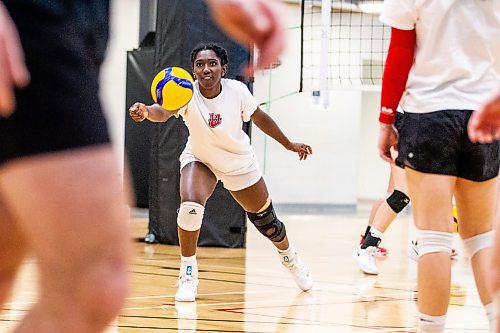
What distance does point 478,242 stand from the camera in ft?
9.57

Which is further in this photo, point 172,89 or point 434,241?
point 172,89

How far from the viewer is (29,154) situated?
149cm

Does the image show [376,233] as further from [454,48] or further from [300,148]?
[454,48]

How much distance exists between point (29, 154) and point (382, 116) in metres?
1.76

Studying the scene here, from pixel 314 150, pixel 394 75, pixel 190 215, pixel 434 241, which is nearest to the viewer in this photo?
pixel 434 241

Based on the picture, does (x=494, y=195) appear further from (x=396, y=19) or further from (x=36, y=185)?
(x=36, y=185)

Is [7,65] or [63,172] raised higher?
[7,65]

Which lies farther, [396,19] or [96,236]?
[396,19]

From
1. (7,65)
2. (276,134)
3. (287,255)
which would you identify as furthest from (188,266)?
(7,65)

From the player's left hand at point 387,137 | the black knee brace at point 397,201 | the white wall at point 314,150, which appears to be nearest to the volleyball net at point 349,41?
the white wall at point 314,150

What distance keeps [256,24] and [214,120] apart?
162 inches

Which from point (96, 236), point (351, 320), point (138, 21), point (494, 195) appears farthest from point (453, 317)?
point (138, 21)

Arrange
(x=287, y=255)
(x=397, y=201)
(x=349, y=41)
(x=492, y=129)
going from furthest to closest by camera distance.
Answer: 1. (x=349, y=41)
2. (x=397, y=201)
3. (x=287, y=255)
4. (x=492, y=129)

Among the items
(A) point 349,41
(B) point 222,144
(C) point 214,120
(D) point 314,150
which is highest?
(C) point 214,120
